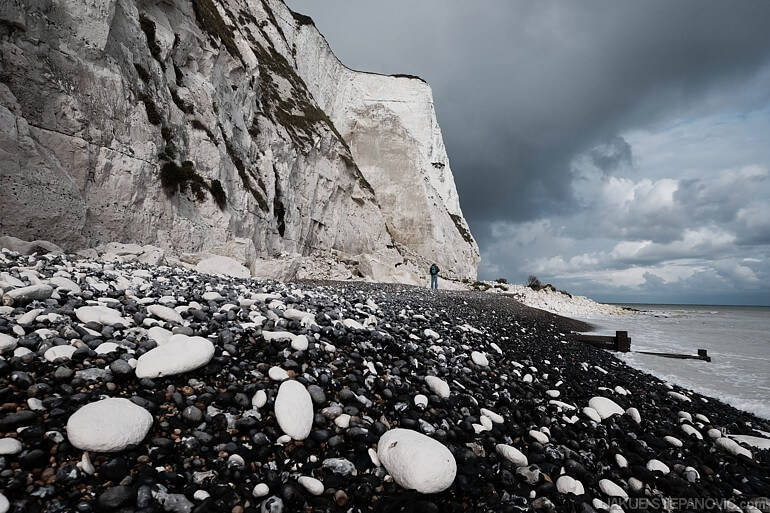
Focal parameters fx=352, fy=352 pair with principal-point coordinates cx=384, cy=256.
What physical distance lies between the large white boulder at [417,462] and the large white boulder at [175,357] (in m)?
1.49

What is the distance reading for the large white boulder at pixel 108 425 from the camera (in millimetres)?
1765

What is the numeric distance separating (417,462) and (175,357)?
1864 millimetres

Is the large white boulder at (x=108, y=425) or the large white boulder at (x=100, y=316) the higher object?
the large white boulder at (x=100, y=316)

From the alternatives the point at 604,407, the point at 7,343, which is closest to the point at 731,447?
the point at 604,407

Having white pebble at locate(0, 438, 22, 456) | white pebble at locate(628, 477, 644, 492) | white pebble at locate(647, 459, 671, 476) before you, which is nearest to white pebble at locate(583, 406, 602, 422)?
white pebble at locate(647, 459, 671, 476)

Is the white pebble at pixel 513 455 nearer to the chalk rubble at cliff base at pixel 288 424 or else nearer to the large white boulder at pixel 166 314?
the chalk rubble at cliff base at pixel 288 424

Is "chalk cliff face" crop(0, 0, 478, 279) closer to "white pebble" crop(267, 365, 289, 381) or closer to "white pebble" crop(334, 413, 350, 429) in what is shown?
"white pebble" crop(267, 365, 289, 381)

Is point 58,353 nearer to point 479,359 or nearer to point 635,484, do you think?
point 479,359

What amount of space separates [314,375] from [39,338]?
2.00 metres

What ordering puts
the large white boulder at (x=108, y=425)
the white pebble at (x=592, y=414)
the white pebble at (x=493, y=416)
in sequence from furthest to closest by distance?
the white pebble at (x=592, y=414) → the white pebble at (x=493, y=416) → the large white boulder at (x=108, y=425)

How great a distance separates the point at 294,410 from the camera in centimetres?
240

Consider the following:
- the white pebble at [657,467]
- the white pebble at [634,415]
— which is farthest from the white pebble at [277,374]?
the white pebble at [634,415]

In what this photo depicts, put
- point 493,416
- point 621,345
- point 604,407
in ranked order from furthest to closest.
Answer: point 621,345
point 604,407
point 493,416

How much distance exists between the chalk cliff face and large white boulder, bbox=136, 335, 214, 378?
8.20 metres
